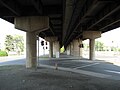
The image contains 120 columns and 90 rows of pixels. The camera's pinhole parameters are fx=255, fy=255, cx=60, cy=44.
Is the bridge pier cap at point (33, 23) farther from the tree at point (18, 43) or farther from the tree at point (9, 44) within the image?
the tree at point (18, 43)

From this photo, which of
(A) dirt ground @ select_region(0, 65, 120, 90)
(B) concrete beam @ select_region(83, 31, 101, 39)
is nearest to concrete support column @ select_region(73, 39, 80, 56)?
(B) concrete beam @ select_region(83, 31, 101, 39)

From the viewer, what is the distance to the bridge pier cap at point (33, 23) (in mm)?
26906

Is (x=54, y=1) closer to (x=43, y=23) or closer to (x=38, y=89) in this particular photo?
(x=43, y=23)

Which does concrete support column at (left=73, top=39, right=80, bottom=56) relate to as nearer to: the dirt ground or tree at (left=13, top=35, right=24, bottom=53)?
the dirt ground

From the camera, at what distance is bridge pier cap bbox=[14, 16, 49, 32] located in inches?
1059

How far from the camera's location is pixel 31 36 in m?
27.5

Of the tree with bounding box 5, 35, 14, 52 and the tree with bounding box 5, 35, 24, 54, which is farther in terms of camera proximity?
the tree with bounding box 5, 35, 24, 54

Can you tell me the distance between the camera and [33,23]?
27172 millimetres

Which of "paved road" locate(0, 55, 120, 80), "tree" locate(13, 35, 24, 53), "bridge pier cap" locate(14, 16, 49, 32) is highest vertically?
"tree" locate(13, 35, 24, 53)

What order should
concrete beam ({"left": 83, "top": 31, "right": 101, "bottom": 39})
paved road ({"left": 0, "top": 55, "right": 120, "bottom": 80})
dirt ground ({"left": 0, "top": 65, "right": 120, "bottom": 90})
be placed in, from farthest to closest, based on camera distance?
concrete beam ({"left": 83, "top": 31, "right": 101, "bottom": 39}), paved road ({"left": 0, "top": 55, "right": 120, "bottom": 80}), dirt ground ({"left": 0, "top": 65, "right": 120, "bottom": 90})

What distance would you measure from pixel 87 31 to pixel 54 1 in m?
25.8

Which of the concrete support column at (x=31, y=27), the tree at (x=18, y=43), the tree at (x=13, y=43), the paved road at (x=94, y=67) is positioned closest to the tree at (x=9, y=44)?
the tree at (x=13, y=43)

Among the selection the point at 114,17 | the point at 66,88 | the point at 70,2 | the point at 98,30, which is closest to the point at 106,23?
the point at 114,17

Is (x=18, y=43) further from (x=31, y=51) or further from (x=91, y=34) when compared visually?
(x=31, y=51)
